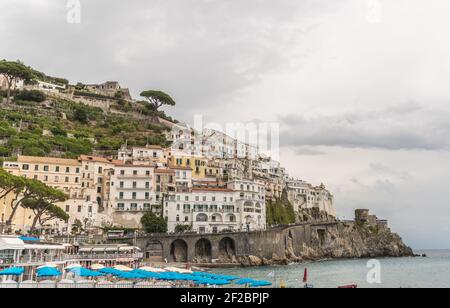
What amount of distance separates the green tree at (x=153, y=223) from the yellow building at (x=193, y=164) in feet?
54.3

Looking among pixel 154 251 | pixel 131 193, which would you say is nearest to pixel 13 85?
pixel 131 193

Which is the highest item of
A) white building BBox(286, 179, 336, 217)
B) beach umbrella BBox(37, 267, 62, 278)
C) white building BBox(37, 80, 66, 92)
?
white building BBox(37, 80, 66, 92)

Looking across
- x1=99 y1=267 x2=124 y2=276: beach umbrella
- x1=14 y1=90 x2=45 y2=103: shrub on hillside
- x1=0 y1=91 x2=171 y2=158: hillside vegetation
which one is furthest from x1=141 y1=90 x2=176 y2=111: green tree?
x1=99 y1=267 x2=124 y2=276: beach umbrella

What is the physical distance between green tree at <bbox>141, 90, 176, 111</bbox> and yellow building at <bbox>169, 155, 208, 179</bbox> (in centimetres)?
3696

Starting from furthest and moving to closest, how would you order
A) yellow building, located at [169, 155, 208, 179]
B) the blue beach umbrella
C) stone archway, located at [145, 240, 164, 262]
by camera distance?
yellow building, located at [169, 155, 208, 179]
stone archway, located at [145, 240, 164, 262]
the blue beach umbrella

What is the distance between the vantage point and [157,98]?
4867 inches

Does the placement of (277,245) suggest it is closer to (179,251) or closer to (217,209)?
(217,209)

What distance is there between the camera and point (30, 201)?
59.4 m

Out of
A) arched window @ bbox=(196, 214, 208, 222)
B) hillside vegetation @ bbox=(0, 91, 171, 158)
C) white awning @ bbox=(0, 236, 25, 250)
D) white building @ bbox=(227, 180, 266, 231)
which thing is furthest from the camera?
Result: hillside vegetation @ bbox=(0, 91, 171, 158)

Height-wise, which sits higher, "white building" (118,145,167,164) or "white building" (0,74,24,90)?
"white building" (0,74,24,90)

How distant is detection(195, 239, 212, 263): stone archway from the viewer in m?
74.1

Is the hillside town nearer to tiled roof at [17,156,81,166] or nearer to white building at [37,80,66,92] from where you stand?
tiled roof at [17,156,81,166]

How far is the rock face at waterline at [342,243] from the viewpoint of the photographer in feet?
279
